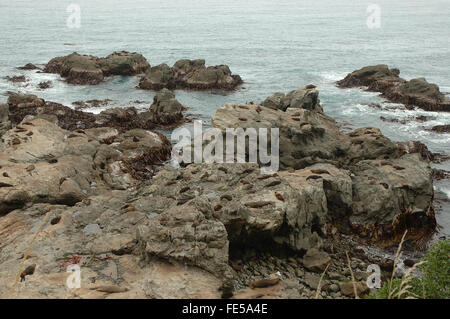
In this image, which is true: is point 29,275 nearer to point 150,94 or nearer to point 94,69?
point 150,94

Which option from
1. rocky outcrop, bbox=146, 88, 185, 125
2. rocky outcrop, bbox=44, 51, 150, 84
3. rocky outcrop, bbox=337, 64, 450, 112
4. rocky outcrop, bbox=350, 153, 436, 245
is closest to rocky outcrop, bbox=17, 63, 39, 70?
rocky outcrop, bbox=44, 51, 150, 84

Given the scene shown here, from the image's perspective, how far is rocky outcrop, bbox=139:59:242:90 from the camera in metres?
51.9

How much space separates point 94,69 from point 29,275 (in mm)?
50116

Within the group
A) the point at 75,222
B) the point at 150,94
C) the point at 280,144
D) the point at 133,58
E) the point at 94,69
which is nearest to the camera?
the point at 75,222

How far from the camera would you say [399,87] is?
4572 cm

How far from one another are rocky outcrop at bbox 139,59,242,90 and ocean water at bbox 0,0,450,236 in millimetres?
2303

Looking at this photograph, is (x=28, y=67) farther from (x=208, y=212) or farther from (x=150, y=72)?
(x=208, y=212)

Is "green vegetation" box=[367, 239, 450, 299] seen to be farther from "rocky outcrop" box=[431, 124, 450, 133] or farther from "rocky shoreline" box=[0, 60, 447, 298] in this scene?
"rocky outcrop" box=[431, 124, 450, 133]

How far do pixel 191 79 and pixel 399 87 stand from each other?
91.4ft

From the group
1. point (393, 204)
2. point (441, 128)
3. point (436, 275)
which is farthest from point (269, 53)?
point (436, 275)

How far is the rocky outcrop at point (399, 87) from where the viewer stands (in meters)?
41.8

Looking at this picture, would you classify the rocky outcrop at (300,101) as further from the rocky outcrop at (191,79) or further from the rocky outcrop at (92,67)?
the rocky outcrop at (92,67)

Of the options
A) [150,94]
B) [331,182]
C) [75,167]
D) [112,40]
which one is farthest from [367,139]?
[112,40]
